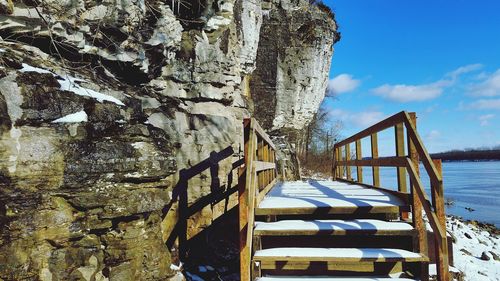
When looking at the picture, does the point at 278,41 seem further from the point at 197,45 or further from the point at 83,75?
the point at 83,75

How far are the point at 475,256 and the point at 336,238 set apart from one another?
21.0ft

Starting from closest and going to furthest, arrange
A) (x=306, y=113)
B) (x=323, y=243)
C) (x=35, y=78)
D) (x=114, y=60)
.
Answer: (x=35, y=78) → (x=323, y=243) → (x=114, y=60) → (x=306, y=113)

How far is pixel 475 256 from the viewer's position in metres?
8.23

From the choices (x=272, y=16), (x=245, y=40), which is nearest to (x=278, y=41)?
(x=272, y=16)

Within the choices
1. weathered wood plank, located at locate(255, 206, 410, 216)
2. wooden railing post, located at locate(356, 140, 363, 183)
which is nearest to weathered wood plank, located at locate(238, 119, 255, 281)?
weathered wood plank, located at locate(255, 206, 410, 216)

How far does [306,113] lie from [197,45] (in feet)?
29.2

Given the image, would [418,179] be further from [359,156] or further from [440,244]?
[359,156]

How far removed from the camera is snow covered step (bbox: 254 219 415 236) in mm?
3561

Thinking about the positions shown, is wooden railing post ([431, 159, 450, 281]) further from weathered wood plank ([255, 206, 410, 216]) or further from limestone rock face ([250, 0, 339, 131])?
limestone rock face ([250, 0, 339, 131])

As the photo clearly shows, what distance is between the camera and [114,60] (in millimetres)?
5387

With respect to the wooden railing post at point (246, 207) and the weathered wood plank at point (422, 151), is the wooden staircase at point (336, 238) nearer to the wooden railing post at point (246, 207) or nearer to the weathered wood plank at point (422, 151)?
the wooden railing post at point (246, 207)

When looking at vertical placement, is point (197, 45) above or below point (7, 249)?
above

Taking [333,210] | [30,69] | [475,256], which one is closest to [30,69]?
[30,69]

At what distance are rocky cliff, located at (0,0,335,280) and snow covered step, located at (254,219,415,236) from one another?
145 cm
